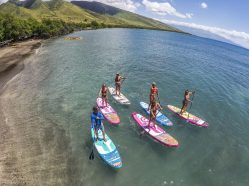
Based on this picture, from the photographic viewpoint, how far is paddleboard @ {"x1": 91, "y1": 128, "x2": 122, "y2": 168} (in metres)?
18.0

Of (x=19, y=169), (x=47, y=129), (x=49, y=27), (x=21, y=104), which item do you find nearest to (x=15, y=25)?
(x=49, y=27)

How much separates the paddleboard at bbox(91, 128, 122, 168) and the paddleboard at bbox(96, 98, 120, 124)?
351 centimetres

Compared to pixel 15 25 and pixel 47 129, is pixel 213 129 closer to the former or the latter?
pixel 47 129

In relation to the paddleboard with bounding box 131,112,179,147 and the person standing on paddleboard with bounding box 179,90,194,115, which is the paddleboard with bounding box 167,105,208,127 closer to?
the person standing on paddleboard with bounding box 179,90,194,115

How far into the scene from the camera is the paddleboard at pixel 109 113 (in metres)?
24.8

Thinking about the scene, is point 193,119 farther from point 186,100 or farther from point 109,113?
point 109,113

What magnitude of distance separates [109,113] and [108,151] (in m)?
7.61

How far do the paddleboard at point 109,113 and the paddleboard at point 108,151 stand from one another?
3.51m

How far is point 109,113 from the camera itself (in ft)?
86.3

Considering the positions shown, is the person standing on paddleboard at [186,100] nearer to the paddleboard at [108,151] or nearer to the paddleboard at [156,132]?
the paddleboard at [156,132]

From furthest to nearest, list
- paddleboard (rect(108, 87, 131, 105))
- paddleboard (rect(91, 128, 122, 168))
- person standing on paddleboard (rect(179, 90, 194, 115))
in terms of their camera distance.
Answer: paddleboard (rect(108, 87, 131, 105)) → person standing on paddleboard (rect(179, 90, 194, 115)) → paddleboard (rect(91, 128, 122, 168))

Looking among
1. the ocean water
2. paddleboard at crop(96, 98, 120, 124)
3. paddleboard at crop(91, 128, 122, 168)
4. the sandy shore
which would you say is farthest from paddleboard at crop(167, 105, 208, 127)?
the sandy shore

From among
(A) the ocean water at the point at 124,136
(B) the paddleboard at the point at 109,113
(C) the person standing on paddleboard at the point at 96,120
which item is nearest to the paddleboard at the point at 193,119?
(A) the ocean water at the point at 124,136

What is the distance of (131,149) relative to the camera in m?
20.8
